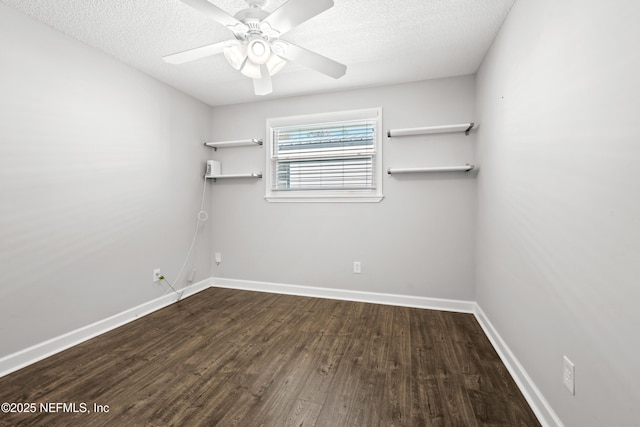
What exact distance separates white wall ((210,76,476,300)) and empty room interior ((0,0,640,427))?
0.02 m

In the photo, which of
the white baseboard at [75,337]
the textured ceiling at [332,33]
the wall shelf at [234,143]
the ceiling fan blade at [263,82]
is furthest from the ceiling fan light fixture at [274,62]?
the white baseboard at [75,337]

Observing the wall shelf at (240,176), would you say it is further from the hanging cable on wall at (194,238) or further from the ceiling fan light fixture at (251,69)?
the ceiling fan light fixture at (251,69)

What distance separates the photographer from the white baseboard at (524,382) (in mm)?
1335

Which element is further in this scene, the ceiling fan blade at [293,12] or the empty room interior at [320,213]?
the ceiling fan blade at [293,12]

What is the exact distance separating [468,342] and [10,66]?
383 cm

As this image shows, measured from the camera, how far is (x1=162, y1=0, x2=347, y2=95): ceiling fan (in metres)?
1.41

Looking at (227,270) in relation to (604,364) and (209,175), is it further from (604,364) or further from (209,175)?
(604,364)

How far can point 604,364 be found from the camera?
0.98 metres

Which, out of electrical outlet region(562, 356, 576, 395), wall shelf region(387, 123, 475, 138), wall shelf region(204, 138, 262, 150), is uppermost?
wall shelf region(387, 123, 475, 138)

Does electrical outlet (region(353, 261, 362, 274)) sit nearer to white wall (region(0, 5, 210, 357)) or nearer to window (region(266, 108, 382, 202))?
window (region(266, 108, 382, 202))

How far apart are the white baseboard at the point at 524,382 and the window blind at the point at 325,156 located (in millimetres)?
1799

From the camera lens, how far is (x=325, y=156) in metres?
3.30

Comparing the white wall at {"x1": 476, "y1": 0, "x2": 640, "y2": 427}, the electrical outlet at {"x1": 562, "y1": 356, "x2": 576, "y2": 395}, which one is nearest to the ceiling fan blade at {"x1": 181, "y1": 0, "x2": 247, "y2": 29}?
the white wall at {"x1": 476, "y1": 0, "x2": 640, "y2": 427}

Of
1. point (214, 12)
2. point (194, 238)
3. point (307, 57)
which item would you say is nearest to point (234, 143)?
point (194, 238)
